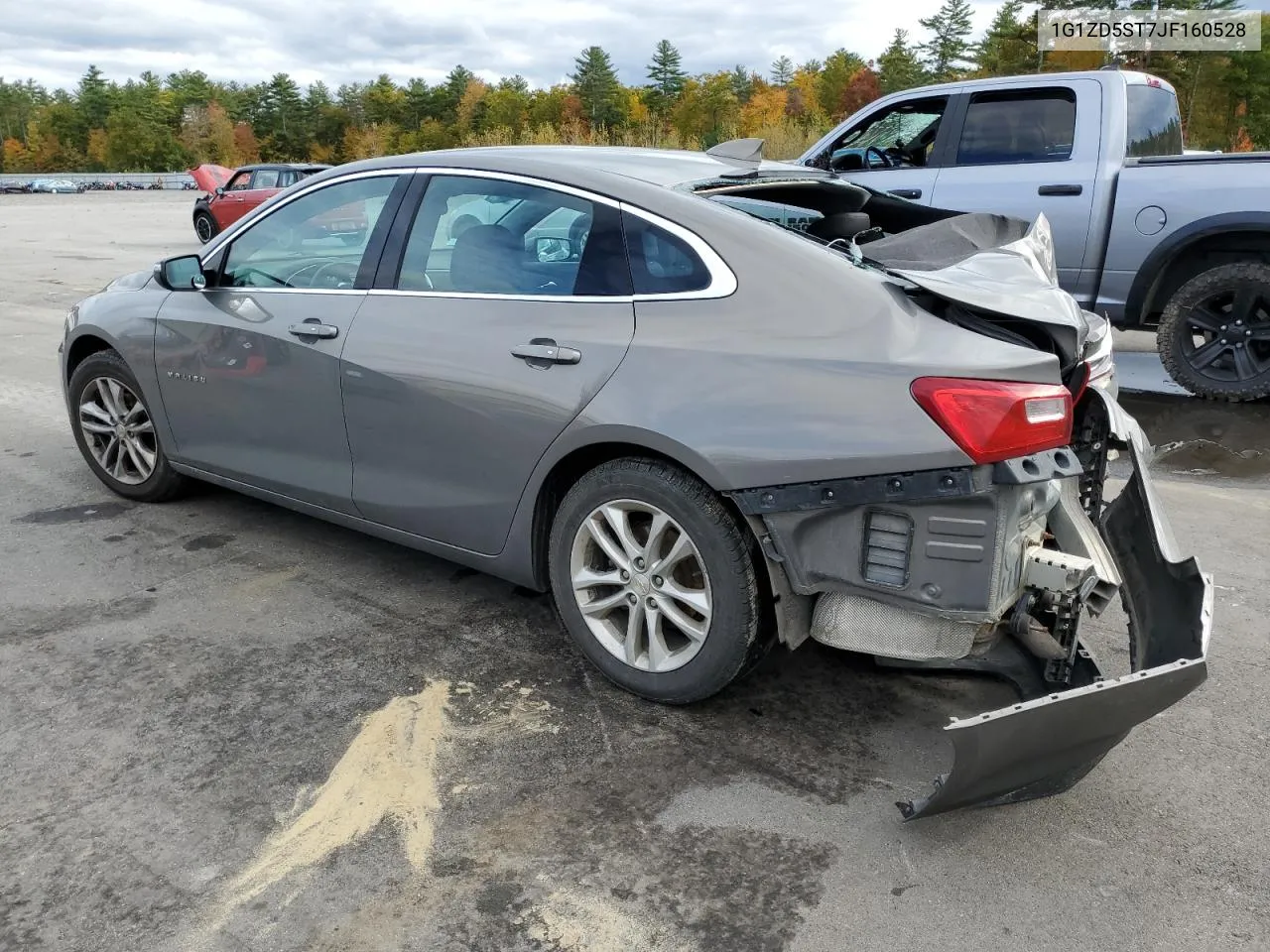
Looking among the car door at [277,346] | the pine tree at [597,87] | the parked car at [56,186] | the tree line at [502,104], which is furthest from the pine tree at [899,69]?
the car door at [277,346]

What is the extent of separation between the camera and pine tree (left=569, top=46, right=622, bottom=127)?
100 metres

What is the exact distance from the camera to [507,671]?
139 inches

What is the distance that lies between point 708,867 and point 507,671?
118cm

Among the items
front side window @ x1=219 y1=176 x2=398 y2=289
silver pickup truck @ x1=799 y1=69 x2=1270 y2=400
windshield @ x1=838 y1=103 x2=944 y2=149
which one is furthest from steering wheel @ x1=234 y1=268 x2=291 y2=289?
windshield @ x1=838 y1=103 x2=944 y2=149

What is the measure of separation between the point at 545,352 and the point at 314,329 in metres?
1.12

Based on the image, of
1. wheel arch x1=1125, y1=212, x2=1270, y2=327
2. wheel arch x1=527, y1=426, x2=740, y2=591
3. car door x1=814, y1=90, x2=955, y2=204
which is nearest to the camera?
wheel arch x1=527, y1=426, x2=740, y2=591

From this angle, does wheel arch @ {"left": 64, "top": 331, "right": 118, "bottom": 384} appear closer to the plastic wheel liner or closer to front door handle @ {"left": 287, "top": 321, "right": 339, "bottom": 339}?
front door handle @ {"left": 287, "top": 321, "right": 339, "bottom": 339}

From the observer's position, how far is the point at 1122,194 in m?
7.05

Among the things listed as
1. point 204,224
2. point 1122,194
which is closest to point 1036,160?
point 1122,194

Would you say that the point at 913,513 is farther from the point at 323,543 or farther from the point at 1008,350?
the point at 323,543

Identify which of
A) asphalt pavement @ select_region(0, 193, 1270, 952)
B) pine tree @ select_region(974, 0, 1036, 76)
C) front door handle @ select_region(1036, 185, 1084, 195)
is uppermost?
pine tree @ select_region(974, 0, 1036, 76)

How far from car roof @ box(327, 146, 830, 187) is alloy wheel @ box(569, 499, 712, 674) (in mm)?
1097

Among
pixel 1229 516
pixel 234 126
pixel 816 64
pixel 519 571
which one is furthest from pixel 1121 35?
pixel 234 126

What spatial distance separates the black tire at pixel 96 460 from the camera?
193 inches
